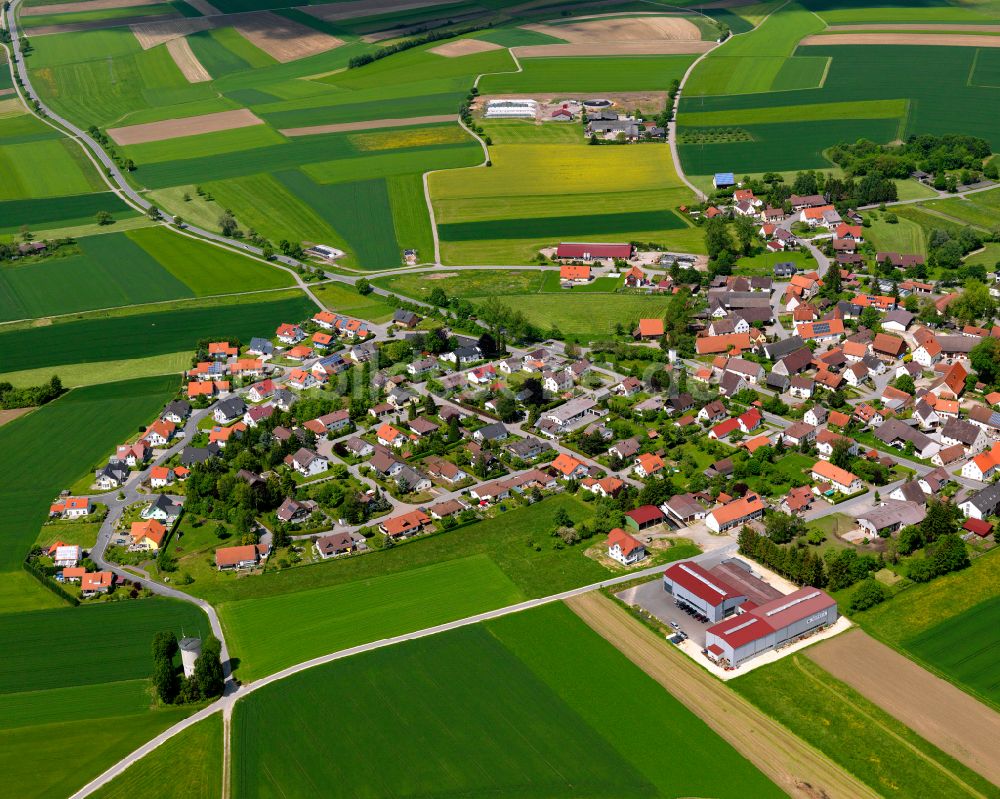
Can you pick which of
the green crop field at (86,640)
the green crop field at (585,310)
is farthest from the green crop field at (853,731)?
the green crop field at (585,310)

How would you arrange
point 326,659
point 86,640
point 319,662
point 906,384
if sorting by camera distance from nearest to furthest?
point 319,662, point 326,659, point 86,640, point 906,384

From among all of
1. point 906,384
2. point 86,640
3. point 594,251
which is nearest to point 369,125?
point 594,251

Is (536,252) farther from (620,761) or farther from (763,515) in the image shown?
(620,761)

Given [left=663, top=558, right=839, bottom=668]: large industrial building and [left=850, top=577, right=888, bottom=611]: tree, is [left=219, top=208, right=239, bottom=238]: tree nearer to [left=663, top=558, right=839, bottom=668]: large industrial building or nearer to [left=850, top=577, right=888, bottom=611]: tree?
[left=663, top=558, right=839, bottom=668]: large industrial building

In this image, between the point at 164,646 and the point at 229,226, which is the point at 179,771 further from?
the point at 229,226

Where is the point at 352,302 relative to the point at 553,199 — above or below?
below
